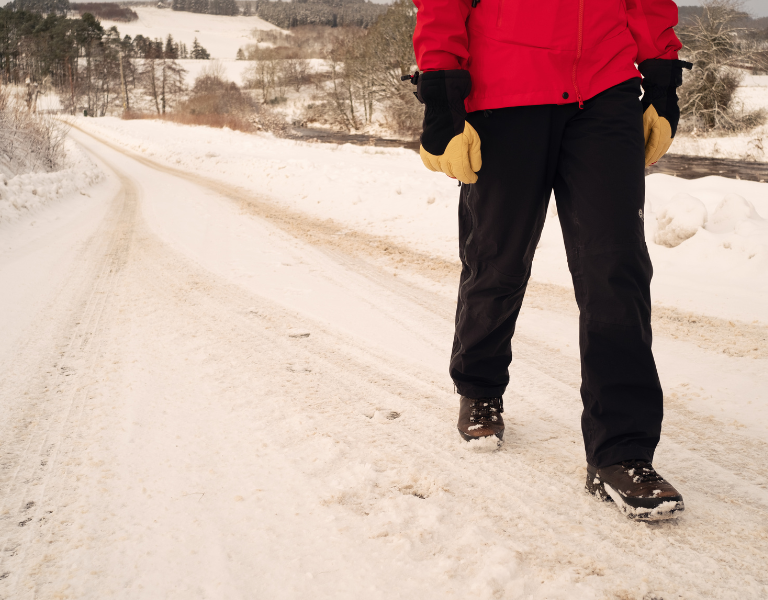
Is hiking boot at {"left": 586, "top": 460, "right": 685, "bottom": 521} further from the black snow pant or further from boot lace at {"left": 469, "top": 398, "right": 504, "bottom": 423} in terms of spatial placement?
boot lace at {"left": 469, "top": 398, "right": 504, "bottom": 423}

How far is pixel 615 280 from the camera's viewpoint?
4.81 ft

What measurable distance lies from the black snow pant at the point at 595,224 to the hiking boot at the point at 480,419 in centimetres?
36

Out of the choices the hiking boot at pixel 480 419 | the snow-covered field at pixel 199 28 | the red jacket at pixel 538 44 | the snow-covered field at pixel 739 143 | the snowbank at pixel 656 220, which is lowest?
the hiking boot at pixel 480 419

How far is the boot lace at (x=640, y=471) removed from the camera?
1430 millimetres

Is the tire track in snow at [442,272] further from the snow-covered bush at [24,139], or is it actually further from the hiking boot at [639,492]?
the snow-covered bush at [24,139]

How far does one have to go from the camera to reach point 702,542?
133cm

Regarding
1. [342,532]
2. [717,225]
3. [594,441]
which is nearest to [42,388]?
[342,532]

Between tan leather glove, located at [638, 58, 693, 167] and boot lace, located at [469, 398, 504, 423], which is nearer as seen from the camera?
tan leather glove, located at [638, 58, 693, 167]

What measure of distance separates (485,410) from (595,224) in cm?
76

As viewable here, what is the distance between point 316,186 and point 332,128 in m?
30.0

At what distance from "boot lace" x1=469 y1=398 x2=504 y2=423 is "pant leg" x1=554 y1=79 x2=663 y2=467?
39 centimetres

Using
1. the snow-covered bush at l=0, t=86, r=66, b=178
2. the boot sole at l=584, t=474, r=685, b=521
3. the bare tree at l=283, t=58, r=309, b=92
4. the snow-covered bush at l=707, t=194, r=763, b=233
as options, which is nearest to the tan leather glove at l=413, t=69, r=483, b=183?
the boot sole at l=584, t=474, r=685, b=521

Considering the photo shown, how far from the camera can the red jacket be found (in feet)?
4.89

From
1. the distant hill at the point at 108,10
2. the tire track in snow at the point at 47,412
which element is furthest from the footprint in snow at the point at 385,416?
the distant hill at the point at 108,10
